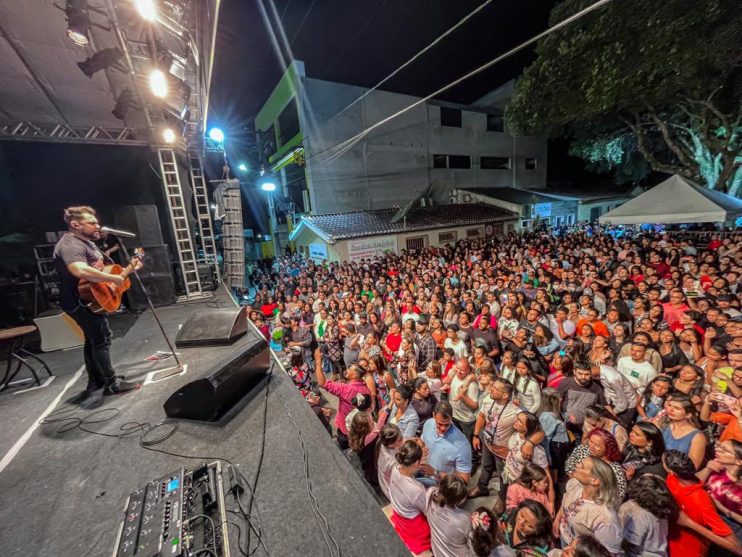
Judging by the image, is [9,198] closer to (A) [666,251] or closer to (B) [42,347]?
(B) [42,347]

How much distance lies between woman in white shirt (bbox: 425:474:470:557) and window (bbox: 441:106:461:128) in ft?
71.2

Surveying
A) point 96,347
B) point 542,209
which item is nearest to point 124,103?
point 96,347

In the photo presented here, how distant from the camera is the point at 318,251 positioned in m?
15.0

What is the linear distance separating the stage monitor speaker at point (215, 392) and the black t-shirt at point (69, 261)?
4.34ft

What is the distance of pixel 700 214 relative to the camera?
7539 millimetres

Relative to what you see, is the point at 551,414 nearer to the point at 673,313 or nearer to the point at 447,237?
the point at 673,313

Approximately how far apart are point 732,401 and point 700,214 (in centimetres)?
789

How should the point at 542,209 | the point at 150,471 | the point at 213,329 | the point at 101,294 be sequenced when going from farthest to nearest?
1. the point at 542,209
2. the point at 213,329
3. the point at 101,294
4. the point at 150,471

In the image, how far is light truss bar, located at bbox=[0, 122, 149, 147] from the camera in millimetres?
5082

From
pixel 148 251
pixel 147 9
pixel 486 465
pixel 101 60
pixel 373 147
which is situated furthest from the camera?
pixel 373 147

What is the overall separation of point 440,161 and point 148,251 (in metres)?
18.2

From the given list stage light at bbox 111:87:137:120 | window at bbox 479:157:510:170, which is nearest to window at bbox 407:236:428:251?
window at bbox 479:157:510:170

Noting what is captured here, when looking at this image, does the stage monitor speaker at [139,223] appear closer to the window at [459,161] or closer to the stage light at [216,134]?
the stage light at [216,134]

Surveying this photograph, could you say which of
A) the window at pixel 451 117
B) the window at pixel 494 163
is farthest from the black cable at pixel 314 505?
→ the window at pixel 494 163
